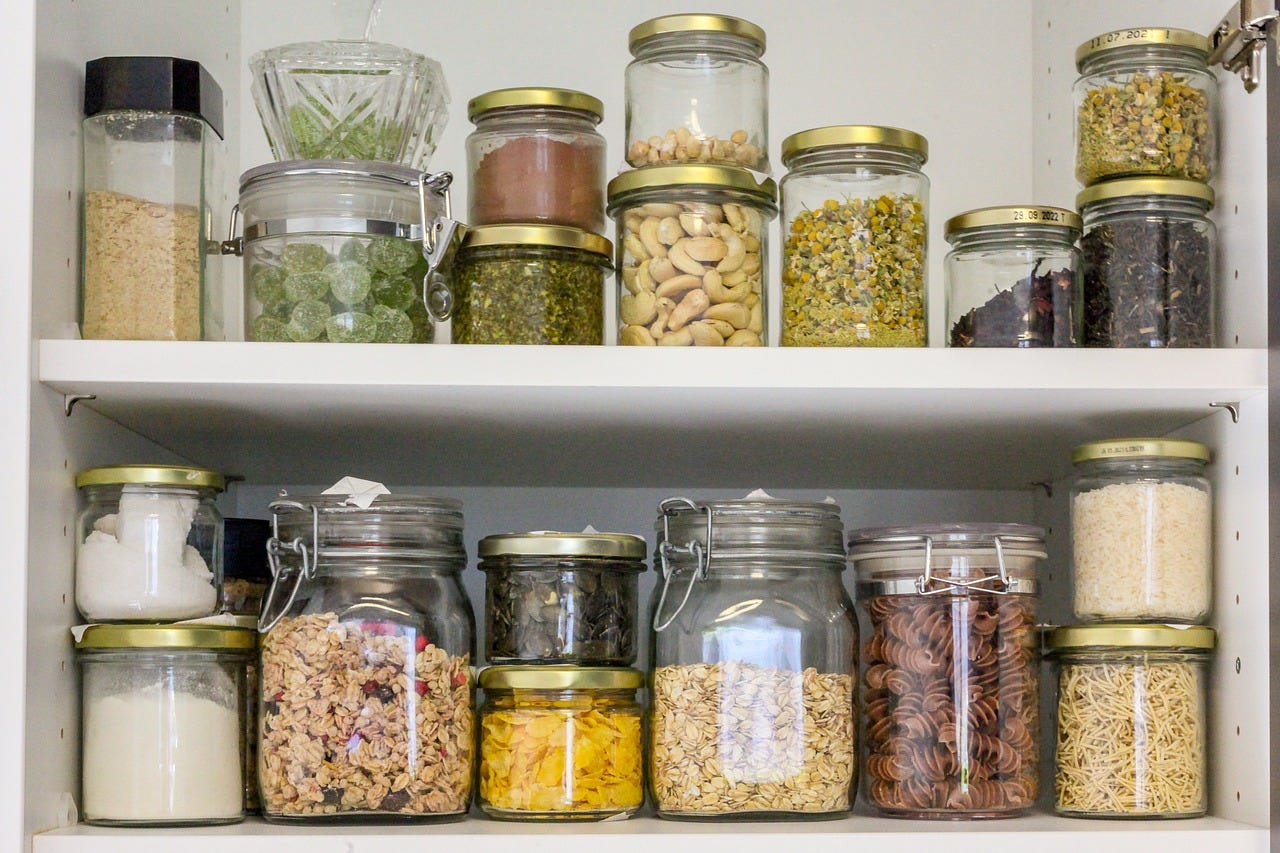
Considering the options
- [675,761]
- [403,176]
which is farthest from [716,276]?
[675,761]

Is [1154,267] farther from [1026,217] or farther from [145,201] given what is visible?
[145,201]

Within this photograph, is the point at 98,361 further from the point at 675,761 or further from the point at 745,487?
the point at 745,487

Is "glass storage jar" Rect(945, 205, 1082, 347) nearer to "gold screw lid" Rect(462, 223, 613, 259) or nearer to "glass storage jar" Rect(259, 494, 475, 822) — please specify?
"gold screw lid" Rect(462, 223, 613, 259)

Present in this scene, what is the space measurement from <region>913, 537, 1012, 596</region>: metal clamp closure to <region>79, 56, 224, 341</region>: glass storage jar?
54cm

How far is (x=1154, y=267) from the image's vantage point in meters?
0.96

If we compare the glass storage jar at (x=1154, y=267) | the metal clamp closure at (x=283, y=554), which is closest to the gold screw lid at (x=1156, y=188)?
the glass storage jar at (x=1154, y=267)

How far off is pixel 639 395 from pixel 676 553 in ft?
0.47

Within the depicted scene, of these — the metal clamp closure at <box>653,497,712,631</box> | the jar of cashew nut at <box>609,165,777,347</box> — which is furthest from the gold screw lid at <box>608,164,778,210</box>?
the metal clamp closure at <box>653,497,712,631</box>

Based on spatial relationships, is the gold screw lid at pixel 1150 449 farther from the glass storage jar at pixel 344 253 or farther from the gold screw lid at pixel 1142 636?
the glass storage jar at pixel 344 253

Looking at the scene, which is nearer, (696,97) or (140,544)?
(140,544)

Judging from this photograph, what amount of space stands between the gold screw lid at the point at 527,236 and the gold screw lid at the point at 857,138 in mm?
180

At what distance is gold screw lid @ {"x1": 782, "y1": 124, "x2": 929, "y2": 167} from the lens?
0.97m

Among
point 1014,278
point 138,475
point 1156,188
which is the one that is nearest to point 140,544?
point 138,475

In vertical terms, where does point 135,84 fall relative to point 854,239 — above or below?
above
